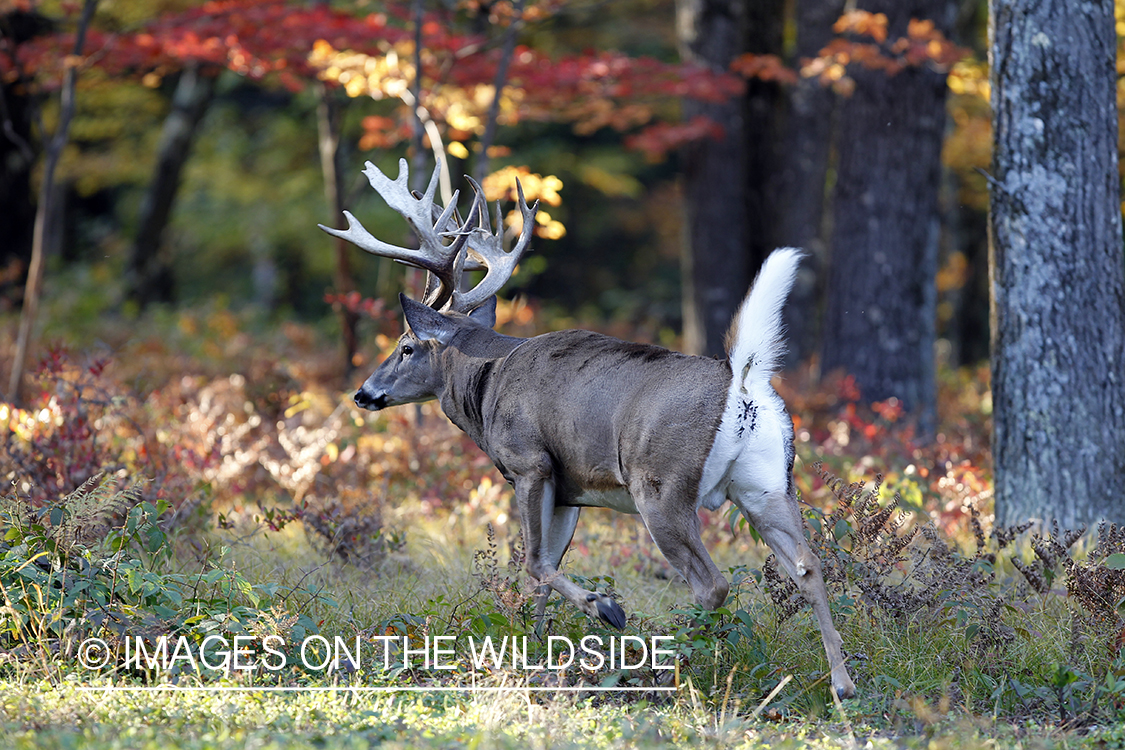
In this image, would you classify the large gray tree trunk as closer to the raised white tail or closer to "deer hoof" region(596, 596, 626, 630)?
the raised white tail

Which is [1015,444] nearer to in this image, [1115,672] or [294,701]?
[1115,672]

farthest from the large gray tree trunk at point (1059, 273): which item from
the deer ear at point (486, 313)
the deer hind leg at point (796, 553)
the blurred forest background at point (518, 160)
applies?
the deer ear at point (486, 313)

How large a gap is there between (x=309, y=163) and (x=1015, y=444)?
17927 mm

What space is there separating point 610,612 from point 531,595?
0.37 meters

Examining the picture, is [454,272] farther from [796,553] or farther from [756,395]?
[796,553]

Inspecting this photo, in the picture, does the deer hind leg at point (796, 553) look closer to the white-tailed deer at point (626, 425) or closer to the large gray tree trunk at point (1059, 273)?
the white-tailed deer at point (626, 425)

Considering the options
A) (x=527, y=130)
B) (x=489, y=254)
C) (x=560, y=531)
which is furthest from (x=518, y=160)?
(x=560, y=531)

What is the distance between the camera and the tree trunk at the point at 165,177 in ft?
54.1

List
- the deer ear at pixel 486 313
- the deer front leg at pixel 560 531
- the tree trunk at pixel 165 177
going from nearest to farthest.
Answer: the deer front leg at pixel 560 531, the deer ear at pixel 486 313, the tree trunk at pixel 165 177

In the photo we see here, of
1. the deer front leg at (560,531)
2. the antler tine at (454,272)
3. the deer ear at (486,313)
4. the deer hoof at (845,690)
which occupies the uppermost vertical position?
the antler tine at (454,272)

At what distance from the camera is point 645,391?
4.57m

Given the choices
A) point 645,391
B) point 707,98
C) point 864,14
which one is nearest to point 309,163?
point 707,98

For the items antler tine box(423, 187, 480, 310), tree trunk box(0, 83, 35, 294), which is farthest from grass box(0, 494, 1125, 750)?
tree trunk box(0, 83, 35, 294)

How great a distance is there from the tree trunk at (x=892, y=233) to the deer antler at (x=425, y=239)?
4.87 metres
